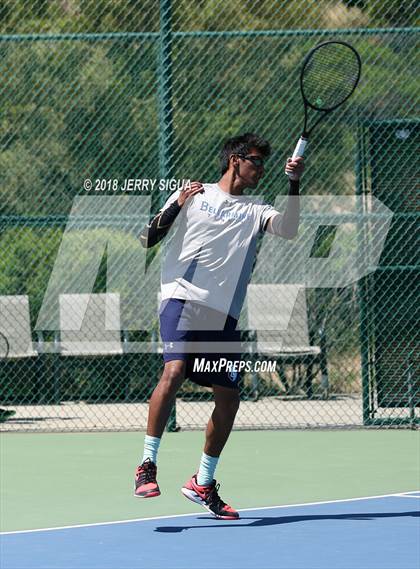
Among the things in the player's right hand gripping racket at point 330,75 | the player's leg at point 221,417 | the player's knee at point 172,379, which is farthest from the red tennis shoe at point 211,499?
the player's right hand gripping racket at point 330,75

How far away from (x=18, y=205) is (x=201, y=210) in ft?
34.1

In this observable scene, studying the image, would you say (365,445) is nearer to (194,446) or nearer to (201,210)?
(194,446)

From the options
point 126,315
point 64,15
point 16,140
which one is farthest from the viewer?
point 64,15

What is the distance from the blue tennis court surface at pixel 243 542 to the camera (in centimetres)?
531

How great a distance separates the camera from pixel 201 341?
6.47 m

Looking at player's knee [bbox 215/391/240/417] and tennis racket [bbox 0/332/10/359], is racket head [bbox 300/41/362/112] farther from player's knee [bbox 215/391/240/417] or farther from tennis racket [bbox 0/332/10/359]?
tennis racket [bbox 0/332/10/359]

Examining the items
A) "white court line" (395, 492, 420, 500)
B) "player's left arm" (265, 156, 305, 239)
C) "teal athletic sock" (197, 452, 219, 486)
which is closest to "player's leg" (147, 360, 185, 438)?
"teal athletic sock" (197, 452, 219, 486)

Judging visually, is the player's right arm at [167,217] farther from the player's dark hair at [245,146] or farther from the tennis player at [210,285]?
the player's dark hair at [245,146]

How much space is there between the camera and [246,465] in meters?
8.48

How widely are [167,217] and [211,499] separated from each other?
1.38 metres

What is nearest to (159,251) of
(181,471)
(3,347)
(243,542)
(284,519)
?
(3,347)

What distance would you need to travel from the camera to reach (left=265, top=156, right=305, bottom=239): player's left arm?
6312mm

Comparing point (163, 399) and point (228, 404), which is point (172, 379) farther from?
point (228, 404)

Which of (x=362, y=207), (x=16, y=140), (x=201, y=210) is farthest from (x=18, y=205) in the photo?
(x=201, y=210)
